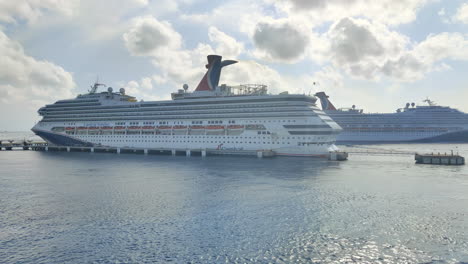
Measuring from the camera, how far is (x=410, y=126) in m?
133

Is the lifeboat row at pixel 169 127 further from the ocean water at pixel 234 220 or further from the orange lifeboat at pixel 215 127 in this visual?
the ocean water at pixel 234 220

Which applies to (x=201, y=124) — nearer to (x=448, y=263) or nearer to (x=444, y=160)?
(x=444, y=160)

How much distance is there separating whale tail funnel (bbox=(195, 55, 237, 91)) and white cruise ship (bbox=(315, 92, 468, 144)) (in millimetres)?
76607

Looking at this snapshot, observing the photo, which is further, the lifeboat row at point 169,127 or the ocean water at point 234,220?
the lifeboat row at point 169,127

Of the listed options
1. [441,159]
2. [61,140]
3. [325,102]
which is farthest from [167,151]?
[325,102]

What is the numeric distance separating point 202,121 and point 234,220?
53.7 m

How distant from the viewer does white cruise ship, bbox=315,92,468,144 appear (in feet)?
434

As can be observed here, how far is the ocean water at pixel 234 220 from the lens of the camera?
53.8ft

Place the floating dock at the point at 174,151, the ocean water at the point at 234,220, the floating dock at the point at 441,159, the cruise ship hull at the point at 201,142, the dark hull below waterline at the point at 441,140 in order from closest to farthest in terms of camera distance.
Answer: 1. the ocean water at the point at 234,220
2. the floating dock at the point at 441,159
3. the cruise ship hull at the point at 201,142
4. the floating dock at the point at 174,151
5. the dark hull below waterline at the point at 441,140

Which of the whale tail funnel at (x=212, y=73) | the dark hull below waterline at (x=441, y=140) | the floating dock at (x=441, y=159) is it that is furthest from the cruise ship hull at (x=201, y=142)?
the dark hull below waterline at (x=441, y=140)

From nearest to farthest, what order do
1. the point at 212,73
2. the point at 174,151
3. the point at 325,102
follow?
the point at 174,151, the point at 212,73, the point at 325,102

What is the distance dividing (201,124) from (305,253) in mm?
59580

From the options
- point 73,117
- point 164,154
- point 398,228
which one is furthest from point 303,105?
point 73,117

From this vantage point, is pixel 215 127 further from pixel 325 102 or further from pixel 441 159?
pixel 325 102
